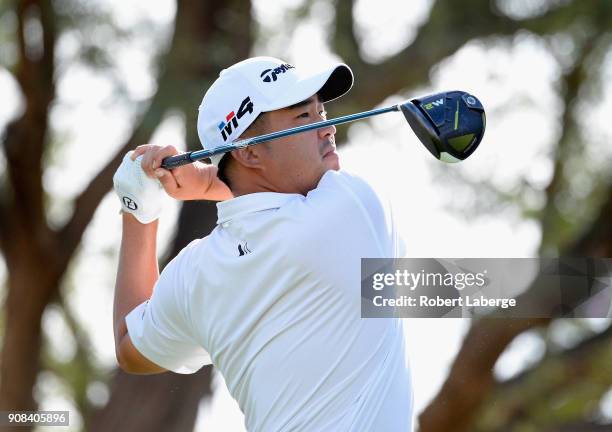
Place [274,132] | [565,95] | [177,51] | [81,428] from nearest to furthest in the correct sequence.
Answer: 1. [274,132]
2. [177,51]
3. [565,95]
4. [81,428]

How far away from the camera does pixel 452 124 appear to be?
9.08ft

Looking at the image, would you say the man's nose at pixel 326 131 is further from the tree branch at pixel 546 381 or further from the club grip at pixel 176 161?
the tree branch at pixel 546 381

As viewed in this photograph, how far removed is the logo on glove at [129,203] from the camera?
3.04m

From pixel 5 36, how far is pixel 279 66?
538 cm

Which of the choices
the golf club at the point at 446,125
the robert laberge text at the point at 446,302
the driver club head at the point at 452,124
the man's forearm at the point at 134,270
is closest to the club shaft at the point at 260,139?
the golf club at the point at 446,125

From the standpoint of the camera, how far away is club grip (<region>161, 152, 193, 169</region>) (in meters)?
2.92

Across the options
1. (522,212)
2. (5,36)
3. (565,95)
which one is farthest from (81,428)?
(565,95)

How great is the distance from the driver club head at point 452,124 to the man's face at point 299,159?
23 centimetres

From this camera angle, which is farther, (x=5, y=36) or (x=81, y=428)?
(x=81, y=428)

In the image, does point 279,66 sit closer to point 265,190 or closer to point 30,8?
point 265,190

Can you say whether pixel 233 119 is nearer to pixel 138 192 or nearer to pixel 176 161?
pixel 176 161

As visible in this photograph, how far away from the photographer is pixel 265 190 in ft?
9.36

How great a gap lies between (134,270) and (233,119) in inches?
19.1

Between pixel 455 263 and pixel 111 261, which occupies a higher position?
pixel 111 261
